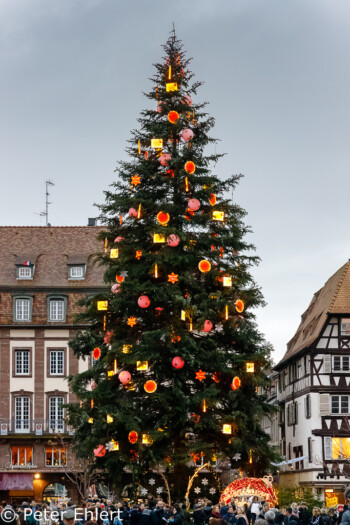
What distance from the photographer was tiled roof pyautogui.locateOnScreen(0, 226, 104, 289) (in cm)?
6819

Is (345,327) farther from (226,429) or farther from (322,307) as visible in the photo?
(226,429)

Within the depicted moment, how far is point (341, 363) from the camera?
6694cm

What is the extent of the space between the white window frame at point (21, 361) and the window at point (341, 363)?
18851 mm

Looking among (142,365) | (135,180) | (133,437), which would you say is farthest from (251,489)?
(135,180)

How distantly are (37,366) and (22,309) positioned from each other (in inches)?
147

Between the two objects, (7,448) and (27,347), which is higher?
(27,347)

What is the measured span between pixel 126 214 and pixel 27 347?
2617 cm

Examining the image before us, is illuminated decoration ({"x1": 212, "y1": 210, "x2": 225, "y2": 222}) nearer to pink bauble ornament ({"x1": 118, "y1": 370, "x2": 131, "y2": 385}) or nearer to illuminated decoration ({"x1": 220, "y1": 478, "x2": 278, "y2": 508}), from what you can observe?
pink bauble ornament ({"x1": 118, "y1": 370, "x2": 131, "y2": 385})

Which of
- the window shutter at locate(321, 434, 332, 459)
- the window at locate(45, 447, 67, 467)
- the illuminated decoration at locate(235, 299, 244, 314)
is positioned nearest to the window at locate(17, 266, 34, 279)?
the window at locate(45, 447, 67, 467)

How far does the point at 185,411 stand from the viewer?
38344 millimetres

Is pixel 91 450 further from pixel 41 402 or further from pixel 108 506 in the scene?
pixel 41 402

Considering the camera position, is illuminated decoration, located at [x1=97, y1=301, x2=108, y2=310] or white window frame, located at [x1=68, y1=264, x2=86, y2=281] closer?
illuminated decoration, located at [x1=97, y1=301, x2=108, y2=310]

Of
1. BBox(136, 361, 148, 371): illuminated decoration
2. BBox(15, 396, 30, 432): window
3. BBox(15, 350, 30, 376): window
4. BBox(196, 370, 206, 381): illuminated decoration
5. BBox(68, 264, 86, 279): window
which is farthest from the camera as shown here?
BBox(68, 264, 86, 279): window

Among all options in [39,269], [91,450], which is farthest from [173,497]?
[39,269]
